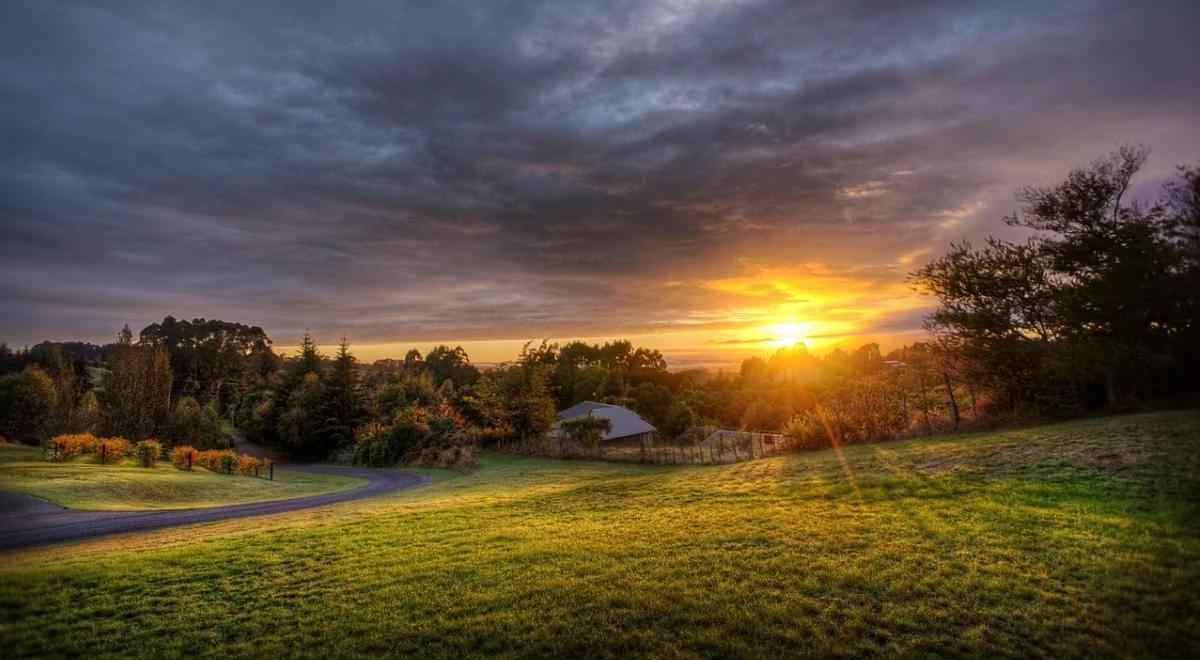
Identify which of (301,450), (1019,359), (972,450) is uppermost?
(1019,359)

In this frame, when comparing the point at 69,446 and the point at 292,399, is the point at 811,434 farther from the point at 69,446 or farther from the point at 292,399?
the point at 292,399

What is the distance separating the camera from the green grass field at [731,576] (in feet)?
17.2

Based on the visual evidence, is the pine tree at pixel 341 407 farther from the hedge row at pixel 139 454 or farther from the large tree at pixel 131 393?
the hedge row at pixel 139 454

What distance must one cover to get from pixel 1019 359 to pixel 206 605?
64.5 ft

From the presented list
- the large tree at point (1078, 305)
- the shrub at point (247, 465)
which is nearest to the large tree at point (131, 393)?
the shrub at point (247, 465)

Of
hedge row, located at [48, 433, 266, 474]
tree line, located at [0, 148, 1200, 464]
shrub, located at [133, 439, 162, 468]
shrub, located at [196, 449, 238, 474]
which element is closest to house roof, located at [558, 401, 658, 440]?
tree line, located at [0, 148, 1200, 464]

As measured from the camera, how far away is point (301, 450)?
4375 centimetres

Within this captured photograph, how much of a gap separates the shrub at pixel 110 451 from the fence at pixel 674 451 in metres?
20.8

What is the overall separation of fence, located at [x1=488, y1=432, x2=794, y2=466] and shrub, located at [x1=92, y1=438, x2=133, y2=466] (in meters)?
20.8

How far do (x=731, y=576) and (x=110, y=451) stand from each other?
96.7 feet

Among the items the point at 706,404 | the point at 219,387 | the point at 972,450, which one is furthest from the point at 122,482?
the point at 219,387

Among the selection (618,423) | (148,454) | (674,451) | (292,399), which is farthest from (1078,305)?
(292,399)

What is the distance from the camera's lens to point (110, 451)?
2356 cm

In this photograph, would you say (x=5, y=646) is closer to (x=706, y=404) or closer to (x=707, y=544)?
(x=707, y=544)
